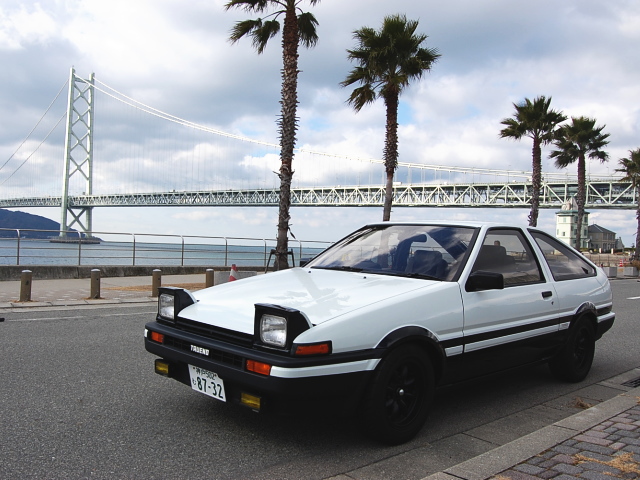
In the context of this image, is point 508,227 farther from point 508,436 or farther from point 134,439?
point 134,439

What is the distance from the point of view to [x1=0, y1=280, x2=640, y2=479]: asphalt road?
3.13 meters

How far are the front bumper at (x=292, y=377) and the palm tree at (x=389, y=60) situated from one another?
18.3 meters

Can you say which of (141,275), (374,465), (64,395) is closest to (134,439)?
(64,395)

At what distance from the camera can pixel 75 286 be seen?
43.1 ft

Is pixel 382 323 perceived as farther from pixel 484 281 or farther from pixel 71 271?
pixel 71 271

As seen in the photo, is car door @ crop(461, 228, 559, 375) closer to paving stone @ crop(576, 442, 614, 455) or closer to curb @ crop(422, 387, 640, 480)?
curb @ crop(422, 387, 640, 480)

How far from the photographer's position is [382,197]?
6812 centimetres

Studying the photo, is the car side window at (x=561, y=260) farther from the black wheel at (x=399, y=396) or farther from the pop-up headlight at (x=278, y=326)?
the pop-up headlight at (x=278, y=326)

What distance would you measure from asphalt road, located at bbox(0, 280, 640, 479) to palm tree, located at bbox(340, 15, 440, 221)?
54.0ft

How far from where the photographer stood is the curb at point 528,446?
296cm

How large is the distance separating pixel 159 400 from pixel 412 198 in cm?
7319

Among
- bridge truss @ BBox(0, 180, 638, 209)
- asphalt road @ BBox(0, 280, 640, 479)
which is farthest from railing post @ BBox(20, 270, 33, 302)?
bridge truss @ BBox(0, 180, 638, 209)

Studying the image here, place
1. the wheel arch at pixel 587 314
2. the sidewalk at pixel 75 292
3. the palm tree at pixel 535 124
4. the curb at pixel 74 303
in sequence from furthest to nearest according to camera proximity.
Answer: the palm tree at pixel 535 124
the sidewalk at pixel 75 292
the curb at pixel 74 303
the wheel arch at pixel 587 314

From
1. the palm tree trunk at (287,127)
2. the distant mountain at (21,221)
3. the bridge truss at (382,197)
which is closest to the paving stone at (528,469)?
the palm tree trunk at (287,127)
